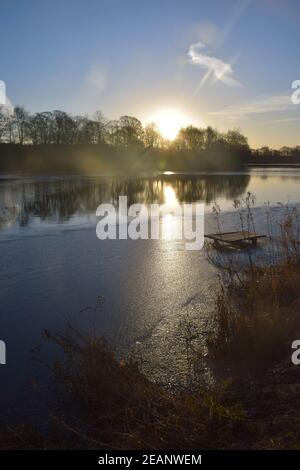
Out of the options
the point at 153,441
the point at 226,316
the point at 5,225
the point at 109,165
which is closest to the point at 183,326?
the point at 226,316

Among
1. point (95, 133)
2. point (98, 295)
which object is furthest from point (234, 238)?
point (95, 133)

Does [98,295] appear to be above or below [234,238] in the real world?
below

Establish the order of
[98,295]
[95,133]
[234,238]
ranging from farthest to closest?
[95,133] < [234,238] < [98,295]

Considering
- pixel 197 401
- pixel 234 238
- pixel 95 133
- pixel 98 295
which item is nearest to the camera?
pixel 197 401

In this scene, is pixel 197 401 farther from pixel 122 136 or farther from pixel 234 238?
pixel 122 136

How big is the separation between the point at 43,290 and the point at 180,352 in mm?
3379

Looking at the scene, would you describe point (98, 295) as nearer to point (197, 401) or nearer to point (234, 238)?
point (197, 401)

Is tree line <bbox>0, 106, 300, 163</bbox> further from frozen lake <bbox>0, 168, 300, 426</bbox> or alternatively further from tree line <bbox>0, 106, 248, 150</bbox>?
frozen lake <bbox>0, 168, 300, 426</bbox>

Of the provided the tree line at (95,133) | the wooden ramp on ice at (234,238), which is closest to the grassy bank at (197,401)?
the wooden ramp on ice at (234,238)

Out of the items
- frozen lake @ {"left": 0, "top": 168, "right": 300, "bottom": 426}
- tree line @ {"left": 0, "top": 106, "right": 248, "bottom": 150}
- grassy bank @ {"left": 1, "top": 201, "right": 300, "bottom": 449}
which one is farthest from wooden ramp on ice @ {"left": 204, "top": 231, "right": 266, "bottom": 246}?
tree line @ {"left": 0, "top": 106, "right": 248, "bottom": 150}

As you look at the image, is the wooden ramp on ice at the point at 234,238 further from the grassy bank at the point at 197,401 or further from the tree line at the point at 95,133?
the tree line at the point at 95,133

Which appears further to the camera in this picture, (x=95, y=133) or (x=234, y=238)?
(x=95, y=133)

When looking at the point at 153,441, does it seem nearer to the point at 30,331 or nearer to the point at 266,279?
the point at 30,331

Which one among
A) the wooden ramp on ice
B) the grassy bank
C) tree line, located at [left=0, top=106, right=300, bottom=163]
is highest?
tree line, located at [left=0, top=106, right=300, bottom=163]
